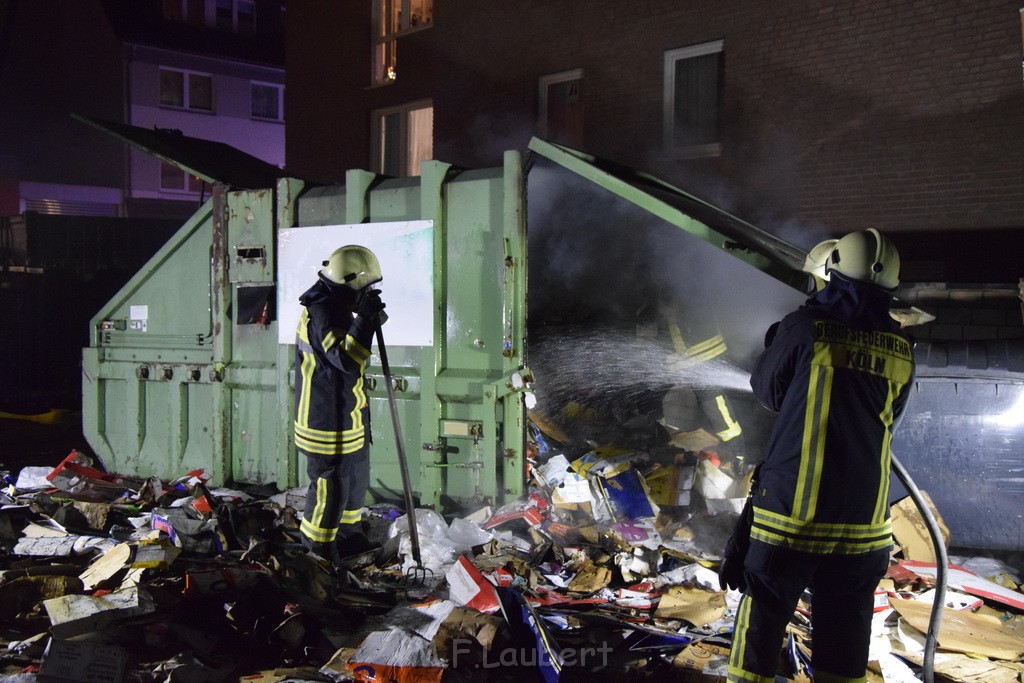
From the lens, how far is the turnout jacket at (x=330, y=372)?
410 centimetres

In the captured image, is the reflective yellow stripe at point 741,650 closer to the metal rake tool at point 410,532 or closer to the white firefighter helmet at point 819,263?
the white firefighter helmet at point 819,263

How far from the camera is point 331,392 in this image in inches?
167

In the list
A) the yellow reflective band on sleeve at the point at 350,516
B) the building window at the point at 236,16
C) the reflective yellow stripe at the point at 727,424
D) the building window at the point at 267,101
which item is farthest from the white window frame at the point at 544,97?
the building window at the point at 236,16

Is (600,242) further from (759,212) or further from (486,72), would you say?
(486,72)

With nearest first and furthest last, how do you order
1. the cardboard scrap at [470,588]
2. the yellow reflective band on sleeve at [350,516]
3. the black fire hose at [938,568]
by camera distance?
1. the black fire hose at [938,568]
2. the cardboard scrap at [470,588]
3. the yellow reflective band on sleeve at [350,516]

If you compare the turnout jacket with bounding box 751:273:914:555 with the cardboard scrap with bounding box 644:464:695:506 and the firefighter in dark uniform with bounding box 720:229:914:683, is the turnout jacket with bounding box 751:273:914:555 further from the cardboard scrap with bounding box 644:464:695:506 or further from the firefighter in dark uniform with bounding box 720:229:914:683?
the cardboard scrap with bounding box 644:464:695:506

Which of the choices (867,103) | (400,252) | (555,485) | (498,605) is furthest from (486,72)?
(498,605)

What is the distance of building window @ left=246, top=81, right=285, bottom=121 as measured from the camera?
1005 inches

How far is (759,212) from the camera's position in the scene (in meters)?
8.01

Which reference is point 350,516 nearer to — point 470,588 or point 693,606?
point 470,588

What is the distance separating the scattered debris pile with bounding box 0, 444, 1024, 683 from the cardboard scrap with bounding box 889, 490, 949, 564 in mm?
13

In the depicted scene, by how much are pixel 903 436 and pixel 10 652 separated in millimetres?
4789

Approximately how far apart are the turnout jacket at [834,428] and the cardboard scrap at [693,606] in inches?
54.6

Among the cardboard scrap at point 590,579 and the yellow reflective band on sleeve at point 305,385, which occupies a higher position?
the yellow reflective band on sleeve at point 305,385
